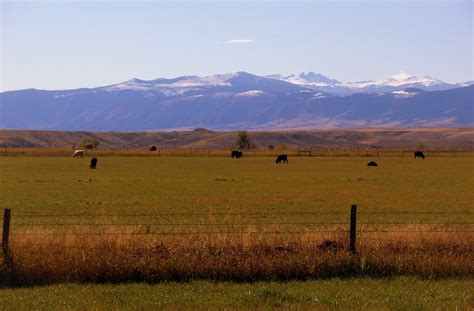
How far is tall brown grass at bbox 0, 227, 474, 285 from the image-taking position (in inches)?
531

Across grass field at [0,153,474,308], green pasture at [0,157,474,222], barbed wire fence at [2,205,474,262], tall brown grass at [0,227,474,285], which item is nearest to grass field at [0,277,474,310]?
grass field at [0,153,474,308]

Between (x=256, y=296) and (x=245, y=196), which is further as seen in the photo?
(x=245, y=196)

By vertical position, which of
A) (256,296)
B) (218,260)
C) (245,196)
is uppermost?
(218,260)

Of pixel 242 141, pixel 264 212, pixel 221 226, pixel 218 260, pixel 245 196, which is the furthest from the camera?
pixel 242 141

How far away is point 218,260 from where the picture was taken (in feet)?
45.2

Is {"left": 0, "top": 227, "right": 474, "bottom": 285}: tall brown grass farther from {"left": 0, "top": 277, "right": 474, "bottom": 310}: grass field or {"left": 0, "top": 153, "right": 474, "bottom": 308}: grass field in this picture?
{"left": 0, "top": 277, "right": 474, "bottom": 310}: grass field

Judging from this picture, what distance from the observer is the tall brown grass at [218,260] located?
1348 cm

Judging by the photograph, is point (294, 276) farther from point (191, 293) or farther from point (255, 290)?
point (191, 293)

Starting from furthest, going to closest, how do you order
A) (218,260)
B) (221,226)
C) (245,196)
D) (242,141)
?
(242,141) < (245,196) < (221,226) < (218,260)

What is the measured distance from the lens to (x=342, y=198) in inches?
1414

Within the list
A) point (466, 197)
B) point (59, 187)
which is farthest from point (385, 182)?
point (59, 187)

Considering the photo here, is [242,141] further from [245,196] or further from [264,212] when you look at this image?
[264,212]

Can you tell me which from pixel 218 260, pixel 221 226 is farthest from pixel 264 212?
pixel 218 260

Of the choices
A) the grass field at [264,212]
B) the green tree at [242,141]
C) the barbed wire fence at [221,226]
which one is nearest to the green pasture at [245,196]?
the grass field at [264,212]
